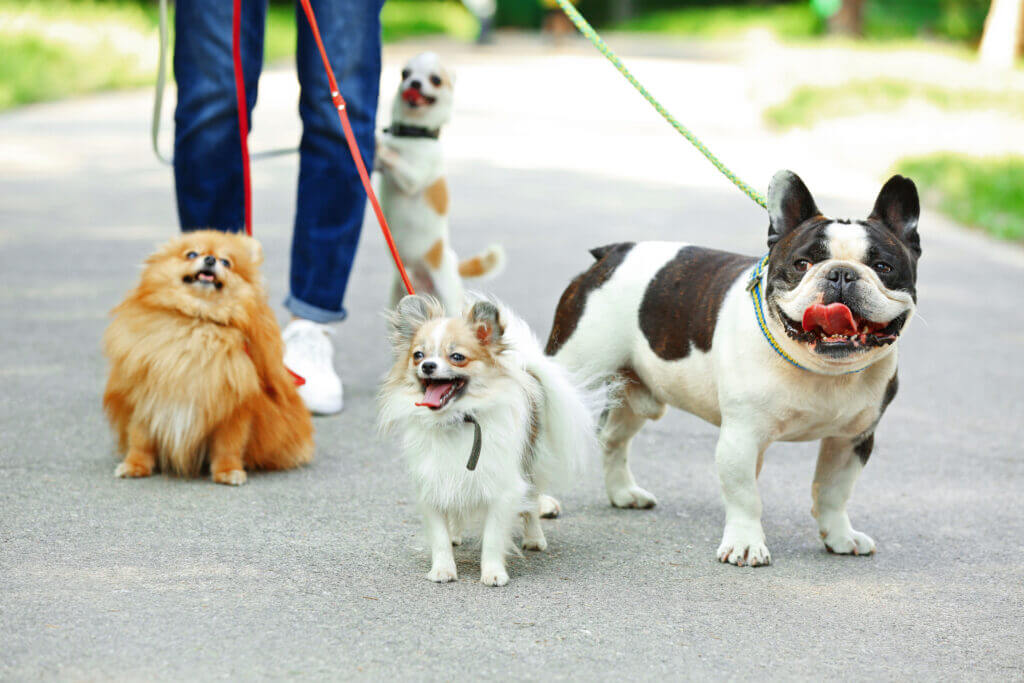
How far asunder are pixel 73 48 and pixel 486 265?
1442cm

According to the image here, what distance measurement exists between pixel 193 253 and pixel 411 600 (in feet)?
4.73

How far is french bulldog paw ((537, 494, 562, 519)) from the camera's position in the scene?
12.4 feet

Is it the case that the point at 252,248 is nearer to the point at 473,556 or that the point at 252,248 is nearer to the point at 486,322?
the point at 486,322

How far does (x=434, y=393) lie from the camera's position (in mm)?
3135

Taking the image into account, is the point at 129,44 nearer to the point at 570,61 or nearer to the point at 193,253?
the point at 570,61

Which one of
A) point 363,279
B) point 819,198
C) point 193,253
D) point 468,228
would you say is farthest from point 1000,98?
point 193,253

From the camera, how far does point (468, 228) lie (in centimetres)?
909

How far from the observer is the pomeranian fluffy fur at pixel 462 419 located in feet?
10.4

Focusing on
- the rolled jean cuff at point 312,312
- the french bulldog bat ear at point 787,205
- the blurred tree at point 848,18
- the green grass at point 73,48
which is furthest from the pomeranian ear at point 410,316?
the blurred tree at point 848,18

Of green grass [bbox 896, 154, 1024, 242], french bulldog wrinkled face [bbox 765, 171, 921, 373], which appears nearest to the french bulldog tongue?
french bulldog wrinkled face [bbox 765, 171, 921, 373]

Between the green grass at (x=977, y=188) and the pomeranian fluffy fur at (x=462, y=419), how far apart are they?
7523mm

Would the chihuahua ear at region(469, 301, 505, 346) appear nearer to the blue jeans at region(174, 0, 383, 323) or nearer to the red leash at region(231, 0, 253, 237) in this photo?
the red leash at region(231, 0, 253, 237)

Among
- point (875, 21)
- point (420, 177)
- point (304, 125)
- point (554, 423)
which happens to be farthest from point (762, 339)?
point (875, 21)

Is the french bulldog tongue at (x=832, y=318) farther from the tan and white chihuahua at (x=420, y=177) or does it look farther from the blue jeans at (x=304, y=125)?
the tan and white chihuahua at (x=420, y=177)
